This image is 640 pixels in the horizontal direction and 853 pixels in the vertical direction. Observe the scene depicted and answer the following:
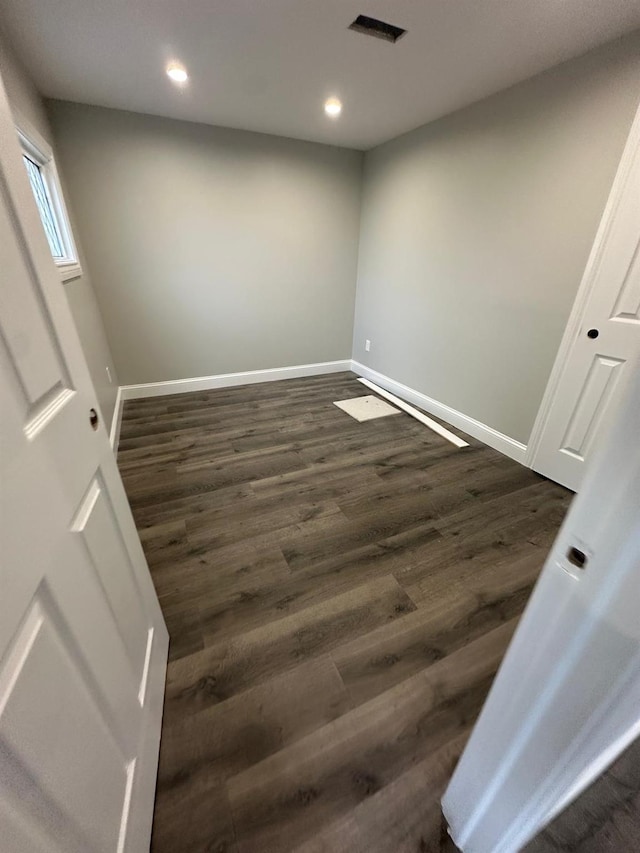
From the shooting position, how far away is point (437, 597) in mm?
1566

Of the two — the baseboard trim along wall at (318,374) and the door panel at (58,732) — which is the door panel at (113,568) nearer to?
the door panel at (58,732)

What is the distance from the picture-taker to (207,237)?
11.0 ft

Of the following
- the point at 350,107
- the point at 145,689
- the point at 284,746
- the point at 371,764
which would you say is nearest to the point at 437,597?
the point at 371,764

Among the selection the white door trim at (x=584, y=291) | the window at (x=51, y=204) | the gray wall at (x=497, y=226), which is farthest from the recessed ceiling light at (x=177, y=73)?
the white door trim at (x=584, y=291)

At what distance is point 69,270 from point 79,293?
27 centimetres

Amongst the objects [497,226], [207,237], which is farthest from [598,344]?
[207,237]

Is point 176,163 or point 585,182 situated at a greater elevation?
point 176,163

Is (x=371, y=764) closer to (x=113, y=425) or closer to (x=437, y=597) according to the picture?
(x=437, y=597)

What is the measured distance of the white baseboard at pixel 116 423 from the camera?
8.73ft

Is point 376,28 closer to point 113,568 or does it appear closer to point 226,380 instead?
point 113,568

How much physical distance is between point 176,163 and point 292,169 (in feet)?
3.59

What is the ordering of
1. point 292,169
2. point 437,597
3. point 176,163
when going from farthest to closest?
point 292,169
point 176,163
point 437,597

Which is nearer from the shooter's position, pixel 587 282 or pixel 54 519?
pixel 54 519

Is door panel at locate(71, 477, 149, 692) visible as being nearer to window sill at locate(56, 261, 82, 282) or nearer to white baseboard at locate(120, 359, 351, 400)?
window sill at locate(56, 261, 82, 282)
